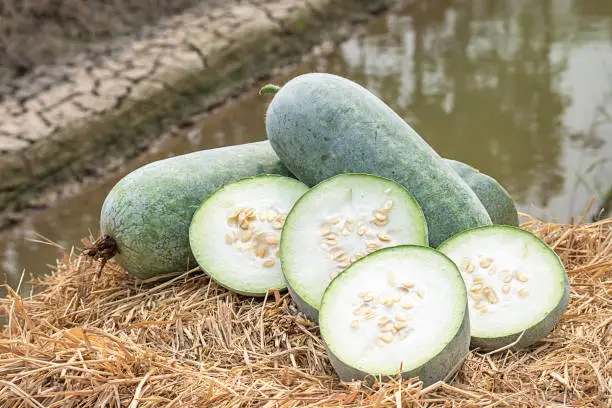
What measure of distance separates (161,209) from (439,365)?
0.99 m

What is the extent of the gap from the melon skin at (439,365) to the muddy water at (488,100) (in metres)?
1.79

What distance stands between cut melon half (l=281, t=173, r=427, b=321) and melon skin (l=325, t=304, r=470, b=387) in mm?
250

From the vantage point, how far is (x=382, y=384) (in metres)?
1.49

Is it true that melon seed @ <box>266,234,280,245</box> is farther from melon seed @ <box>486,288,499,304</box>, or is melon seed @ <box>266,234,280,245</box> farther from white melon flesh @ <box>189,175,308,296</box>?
melon seed @ <box>486,288,499,304</box>

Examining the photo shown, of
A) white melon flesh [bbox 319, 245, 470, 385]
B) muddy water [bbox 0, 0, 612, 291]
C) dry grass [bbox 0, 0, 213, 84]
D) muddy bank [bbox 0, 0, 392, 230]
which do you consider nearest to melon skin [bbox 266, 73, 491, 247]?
white melon flesh [bbox 319, 245, 470, 385]

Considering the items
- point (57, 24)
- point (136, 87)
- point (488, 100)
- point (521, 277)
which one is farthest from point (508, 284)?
point (57, 24)

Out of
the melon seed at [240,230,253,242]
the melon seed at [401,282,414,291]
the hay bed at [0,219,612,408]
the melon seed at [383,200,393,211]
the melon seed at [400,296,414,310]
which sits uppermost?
the melon seed at [383,200,393,211]

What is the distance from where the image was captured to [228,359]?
1755 mm

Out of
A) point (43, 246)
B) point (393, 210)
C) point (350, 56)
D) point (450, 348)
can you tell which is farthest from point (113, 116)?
point (450, 348)

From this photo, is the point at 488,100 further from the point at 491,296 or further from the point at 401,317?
the point at 401,317

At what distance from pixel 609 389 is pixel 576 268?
25.5 inches

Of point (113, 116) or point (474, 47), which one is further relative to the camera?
point (474, 47)

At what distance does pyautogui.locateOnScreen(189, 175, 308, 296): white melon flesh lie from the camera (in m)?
1.98

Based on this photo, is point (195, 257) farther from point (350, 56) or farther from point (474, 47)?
point (474, 47)
